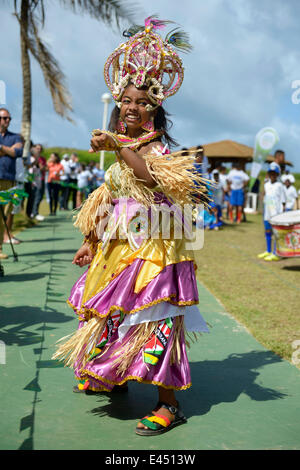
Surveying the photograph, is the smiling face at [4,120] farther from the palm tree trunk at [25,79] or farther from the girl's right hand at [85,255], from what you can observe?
the palm tree trunk at [25,79]

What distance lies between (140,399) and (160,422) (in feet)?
1.61

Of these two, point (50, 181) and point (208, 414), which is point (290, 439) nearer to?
point (208, 414)

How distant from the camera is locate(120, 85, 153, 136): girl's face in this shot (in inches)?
121

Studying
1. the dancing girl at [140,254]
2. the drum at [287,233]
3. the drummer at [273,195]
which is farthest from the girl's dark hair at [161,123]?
the drummer at [273,195]

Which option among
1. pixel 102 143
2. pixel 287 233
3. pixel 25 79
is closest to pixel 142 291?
pixel 102 143

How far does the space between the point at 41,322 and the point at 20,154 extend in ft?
11.9

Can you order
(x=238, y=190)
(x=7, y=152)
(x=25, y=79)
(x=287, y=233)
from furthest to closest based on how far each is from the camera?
(x=238, y=190) → (x=25, y=79) → (x=287, y=233) → (x=7, y=152)

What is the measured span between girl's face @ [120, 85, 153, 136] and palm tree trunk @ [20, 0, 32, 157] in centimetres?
1066

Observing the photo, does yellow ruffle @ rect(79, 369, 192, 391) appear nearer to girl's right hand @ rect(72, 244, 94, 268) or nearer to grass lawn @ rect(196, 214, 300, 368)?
girl's right hand @ rect(72, 244, 94, 268)

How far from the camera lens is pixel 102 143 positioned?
9.00ft

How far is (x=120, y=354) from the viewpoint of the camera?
287 cm

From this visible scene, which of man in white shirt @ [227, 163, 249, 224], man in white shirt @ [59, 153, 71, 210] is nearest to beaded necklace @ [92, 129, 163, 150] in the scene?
man in white shirt @ [227, 163, 249, 224]

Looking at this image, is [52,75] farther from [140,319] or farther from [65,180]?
[140,319]

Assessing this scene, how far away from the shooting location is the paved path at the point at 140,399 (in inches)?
107
